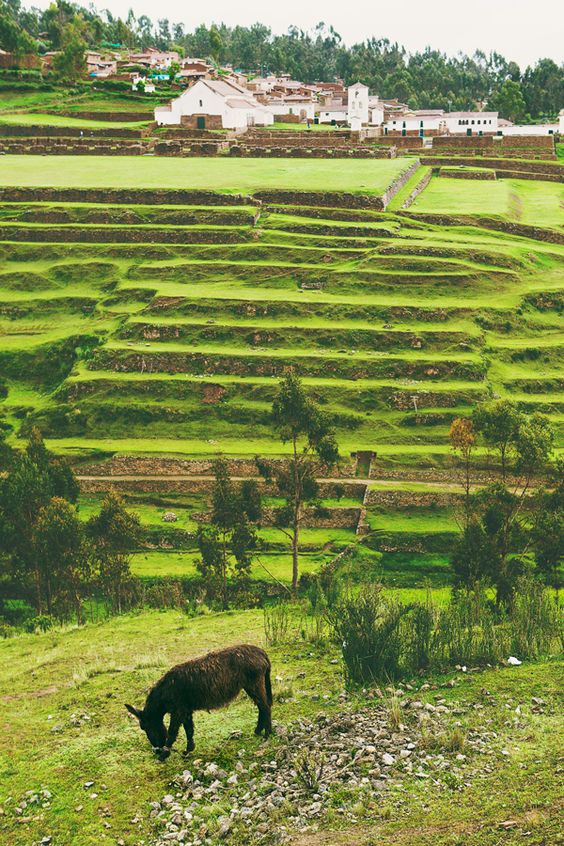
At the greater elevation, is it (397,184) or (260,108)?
(260,108)

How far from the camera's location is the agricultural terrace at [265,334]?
130ft

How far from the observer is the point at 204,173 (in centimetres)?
6569

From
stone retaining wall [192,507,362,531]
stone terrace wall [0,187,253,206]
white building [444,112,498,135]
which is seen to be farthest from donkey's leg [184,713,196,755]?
white building [444,112,498,135]

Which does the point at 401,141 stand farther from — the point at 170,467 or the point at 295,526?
the point at 295,526

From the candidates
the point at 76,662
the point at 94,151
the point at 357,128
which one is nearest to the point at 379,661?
the point at 76,662

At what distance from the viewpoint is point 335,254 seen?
5306 cm

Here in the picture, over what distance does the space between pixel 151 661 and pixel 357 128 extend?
244ft

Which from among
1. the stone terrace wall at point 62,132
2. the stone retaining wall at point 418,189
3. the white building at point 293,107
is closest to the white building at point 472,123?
the white building at point 293,107

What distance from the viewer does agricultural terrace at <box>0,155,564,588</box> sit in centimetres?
3969

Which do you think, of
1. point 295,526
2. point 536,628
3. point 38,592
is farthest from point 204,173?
point 536,628

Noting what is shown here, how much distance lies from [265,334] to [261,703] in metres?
33.1

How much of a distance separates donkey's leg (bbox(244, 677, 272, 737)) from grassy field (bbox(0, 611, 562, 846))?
24 cm

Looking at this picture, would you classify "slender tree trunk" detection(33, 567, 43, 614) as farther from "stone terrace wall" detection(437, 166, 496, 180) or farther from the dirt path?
"stone terrace wall" detection(437, 166, 496, 180)

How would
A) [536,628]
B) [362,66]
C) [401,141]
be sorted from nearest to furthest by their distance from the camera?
1. [536,628]
2. [401,141]
3. [362,66]
